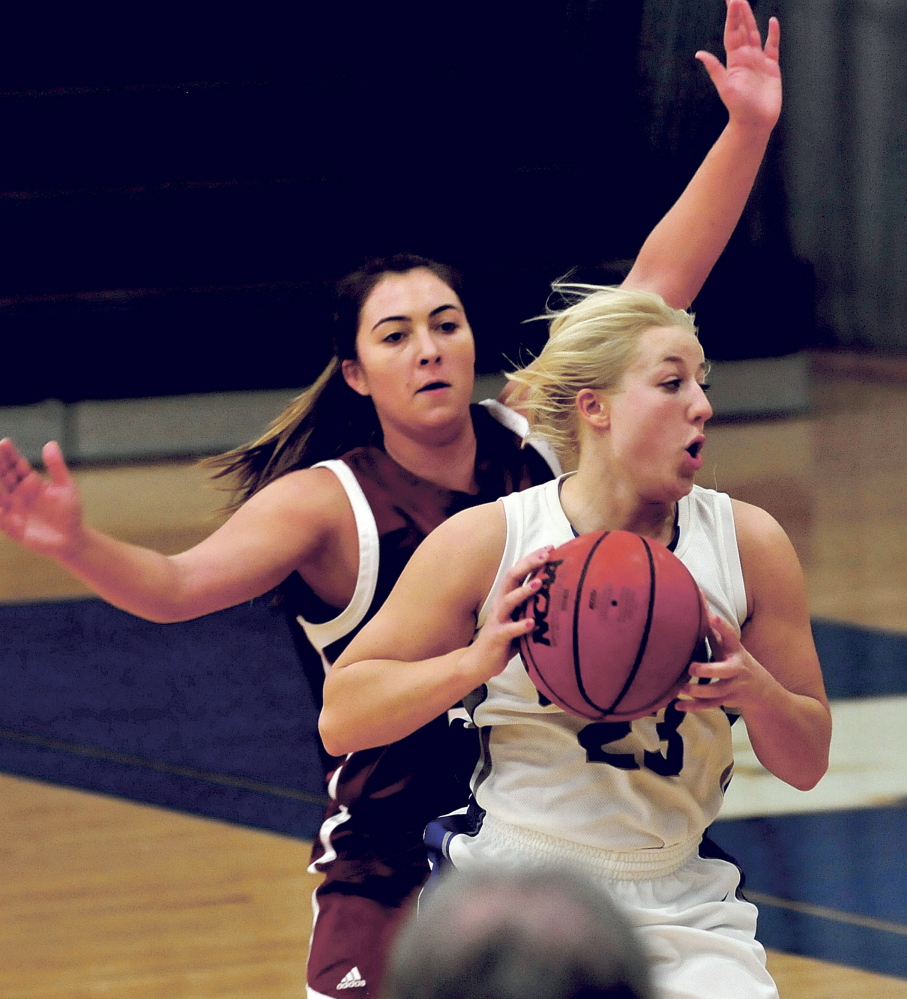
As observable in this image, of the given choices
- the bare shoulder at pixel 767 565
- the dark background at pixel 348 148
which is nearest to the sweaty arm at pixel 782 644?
the bare shoulder at pixel 767 565

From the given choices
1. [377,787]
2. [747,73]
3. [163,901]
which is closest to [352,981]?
[377,787]

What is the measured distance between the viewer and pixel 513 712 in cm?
194

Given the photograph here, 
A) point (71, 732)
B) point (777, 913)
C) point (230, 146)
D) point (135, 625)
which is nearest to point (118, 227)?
point (230, 146)

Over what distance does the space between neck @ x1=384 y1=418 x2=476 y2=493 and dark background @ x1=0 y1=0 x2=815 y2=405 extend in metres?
6.58

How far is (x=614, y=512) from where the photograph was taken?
6.44 feet

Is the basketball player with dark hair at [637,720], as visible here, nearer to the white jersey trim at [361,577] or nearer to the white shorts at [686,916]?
the white shorts at [686,916]

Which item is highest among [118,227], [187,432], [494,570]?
[494,570]

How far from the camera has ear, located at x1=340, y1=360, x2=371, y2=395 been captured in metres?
2.50

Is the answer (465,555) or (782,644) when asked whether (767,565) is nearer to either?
(782,644)

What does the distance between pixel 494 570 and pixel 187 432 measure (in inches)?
267

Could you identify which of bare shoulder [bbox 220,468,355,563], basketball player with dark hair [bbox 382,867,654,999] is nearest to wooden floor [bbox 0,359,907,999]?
bare shoulder [bbox 220,468,355,563]

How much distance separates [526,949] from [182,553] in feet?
4.84

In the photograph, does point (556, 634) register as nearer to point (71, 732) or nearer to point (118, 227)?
point (71, 732)

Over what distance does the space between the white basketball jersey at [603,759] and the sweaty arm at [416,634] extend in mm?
33
